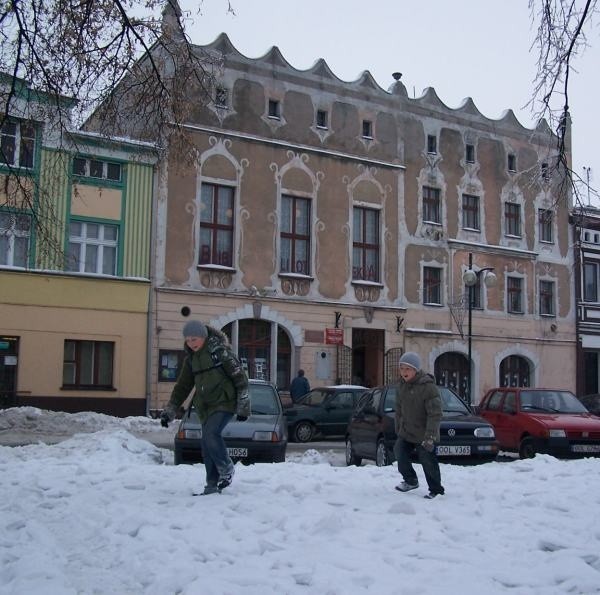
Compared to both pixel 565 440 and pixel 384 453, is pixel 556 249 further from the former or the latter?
pixel 384 453

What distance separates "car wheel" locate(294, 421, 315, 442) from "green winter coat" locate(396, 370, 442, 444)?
1247cm

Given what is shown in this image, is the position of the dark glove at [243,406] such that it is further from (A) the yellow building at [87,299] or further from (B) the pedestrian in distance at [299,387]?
(B) the pedestrian in distance at [299,387]

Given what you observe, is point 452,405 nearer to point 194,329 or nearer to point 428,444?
point 428,444

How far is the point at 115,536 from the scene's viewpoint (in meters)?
6.60

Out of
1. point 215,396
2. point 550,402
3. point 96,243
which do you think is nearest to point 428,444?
point 215,396

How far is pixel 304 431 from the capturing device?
21.5 meters

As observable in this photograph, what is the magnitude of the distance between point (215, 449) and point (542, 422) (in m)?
9.20

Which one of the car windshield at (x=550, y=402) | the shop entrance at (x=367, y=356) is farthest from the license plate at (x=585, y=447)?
the shop entrance at (x=367, y=356)

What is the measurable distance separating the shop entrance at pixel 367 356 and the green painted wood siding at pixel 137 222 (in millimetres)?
8949

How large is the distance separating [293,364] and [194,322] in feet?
66.8

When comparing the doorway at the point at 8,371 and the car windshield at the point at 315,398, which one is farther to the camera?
the doorway at the point at 8,371

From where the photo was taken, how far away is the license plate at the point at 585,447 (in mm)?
15016

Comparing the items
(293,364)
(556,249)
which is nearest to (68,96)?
(293,364)

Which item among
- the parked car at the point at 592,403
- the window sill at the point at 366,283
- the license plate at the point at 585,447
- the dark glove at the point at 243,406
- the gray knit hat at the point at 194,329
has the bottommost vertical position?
the license plate at the point at 585,447
